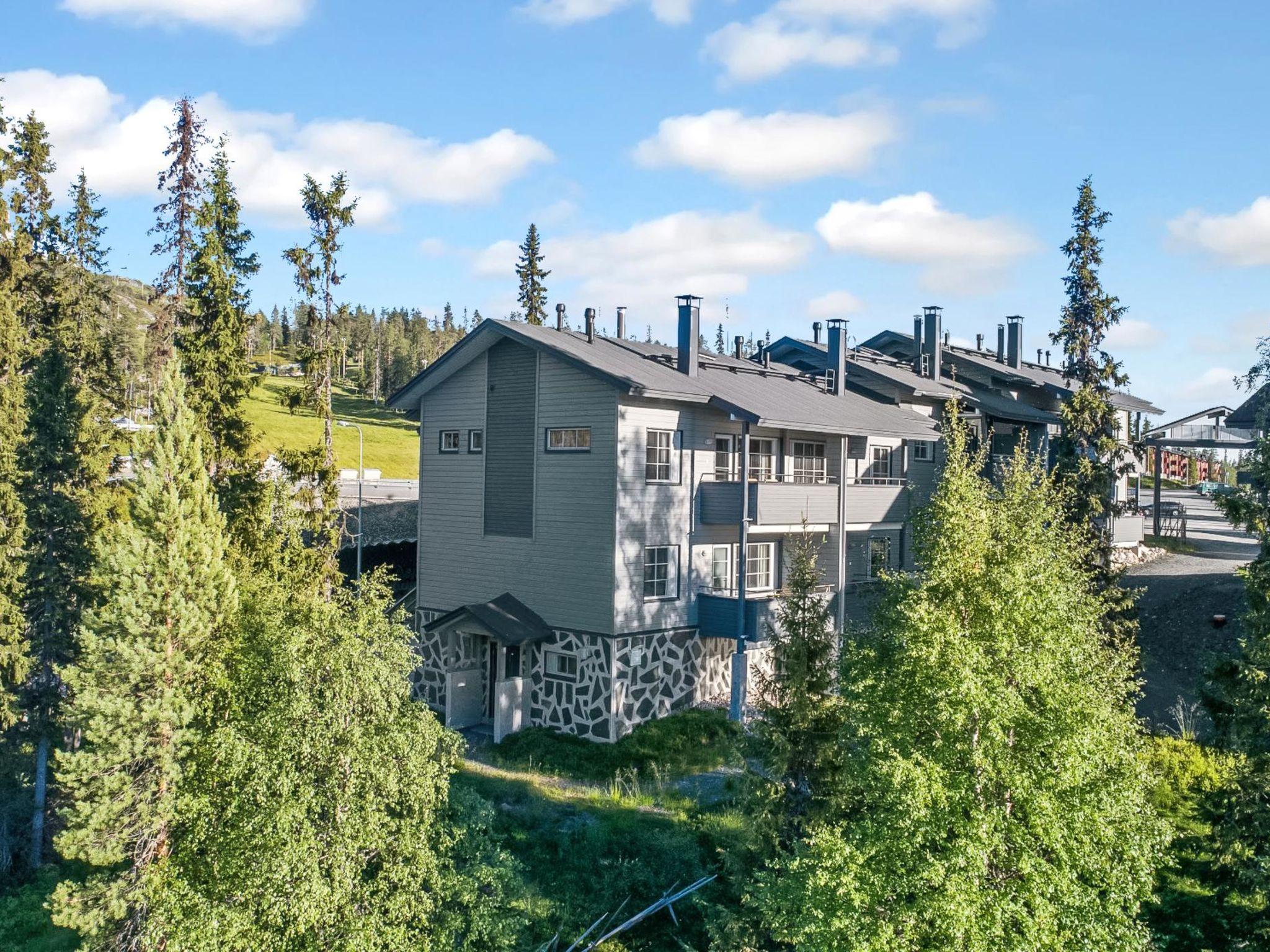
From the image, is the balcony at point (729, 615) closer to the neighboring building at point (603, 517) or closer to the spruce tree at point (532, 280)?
the neighboring building at point (603, 517)

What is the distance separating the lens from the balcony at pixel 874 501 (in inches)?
1227

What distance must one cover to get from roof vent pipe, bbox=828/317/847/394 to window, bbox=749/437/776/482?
15.2 ft

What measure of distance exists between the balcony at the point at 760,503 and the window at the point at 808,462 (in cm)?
251

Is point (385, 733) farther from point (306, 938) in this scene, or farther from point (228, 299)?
point (228, 299)

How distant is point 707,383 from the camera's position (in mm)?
28844

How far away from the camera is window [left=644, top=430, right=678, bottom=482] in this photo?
27188 millimetres

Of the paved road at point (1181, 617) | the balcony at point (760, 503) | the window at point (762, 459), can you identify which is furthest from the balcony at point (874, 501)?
the paved road at point (1181, 617)

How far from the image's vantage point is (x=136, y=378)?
9038 cm

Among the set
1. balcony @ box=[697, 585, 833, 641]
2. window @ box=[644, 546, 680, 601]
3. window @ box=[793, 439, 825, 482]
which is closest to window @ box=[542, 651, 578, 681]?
window @ box=[644, 546, 680, 601]

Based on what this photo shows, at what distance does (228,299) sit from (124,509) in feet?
22.1

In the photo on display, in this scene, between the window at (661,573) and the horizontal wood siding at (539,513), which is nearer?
the horizontal wood siding at (539,513)

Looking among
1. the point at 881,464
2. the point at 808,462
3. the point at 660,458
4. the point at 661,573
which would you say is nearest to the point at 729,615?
the point at 661,573

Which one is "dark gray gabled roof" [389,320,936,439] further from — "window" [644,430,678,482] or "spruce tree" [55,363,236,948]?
"spruce tree" [55,363,236,948]

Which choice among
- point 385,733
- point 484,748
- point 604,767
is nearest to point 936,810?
point 385,733
